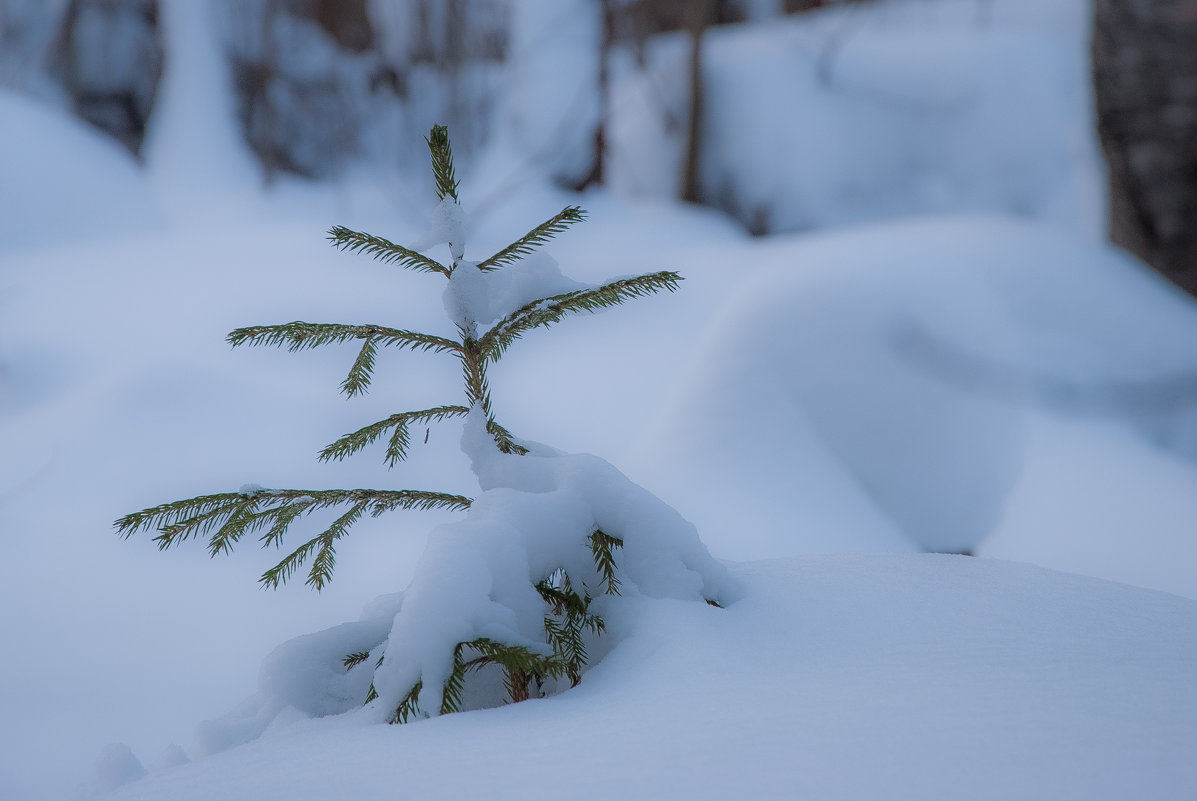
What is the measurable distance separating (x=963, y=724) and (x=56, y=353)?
337 centimetres

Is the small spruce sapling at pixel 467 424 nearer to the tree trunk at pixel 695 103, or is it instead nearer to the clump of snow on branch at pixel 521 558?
the clump of snow on branch at pixel 521 558

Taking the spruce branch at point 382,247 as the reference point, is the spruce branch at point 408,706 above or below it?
below

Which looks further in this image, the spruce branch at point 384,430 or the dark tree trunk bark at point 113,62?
the dark tree trunk bark at point 113,62

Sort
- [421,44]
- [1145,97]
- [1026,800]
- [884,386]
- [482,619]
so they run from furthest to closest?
1. [421,44]
2. [1145,97]
3. [884,386]
4. [482,619]
5. [1026,800]

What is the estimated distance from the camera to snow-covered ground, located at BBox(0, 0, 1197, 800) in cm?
70

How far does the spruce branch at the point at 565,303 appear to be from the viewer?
106 centimetres

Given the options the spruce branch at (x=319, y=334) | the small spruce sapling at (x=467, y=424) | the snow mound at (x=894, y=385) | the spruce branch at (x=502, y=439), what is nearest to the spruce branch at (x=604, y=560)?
the small spruce sapling at (x=467, y=424)

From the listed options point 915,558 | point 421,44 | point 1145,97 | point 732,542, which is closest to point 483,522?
point 915,558

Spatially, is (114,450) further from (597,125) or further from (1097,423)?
(597,125)

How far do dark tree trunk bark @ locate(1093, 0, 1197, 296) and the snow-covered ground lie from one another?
176mm

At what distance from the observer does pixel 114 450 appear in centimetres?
248

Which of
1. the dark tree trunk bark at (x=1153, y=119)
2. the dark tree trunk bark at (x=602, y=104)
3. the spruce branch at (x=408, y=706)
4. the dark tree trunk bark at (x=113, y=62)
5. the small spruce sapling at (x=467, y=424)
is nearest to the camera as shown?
the spruce branch at (x=408, y=706)

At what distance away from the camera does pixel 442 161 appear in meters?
1.02

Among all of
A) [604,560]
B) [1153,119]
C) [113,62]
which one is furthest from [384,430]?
[113,62]
